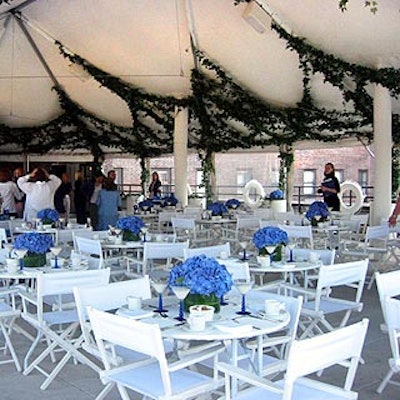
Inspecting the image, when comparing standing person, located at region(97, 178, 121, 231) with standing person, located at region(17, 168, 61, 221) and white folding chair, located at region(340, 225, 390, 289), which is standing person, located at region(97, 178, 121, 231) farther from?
white folding chair, located at region(340, 225, 390, 289)

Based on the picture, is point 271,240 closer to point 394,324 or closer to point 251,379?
point 394,324

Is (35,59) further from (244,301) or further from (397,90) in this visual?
(244,301)

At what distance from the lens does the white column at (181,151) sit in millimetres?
13992

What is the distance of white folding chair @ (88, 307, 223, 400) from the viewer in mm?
2994

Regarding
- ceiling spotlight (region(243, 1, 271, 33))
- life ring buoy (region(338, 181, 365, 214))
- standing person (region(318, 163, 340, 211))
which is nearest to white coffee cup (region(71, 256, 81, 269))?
ceiling spotlight (region(243, 1, 271, 33))

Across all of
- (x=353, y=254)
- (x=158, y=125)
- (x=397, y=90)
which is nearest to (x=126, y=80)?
(x=158, y=125)

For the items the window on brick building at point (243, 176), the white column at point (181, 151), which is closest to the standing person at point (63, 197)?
the white column at point (181, 151)

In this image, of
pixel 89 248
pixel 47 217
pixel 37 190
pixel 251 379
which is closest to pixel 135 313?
pixel 251 379

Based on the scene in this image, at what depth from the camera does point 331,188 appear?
36.0 ft

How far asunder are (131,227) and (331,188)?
499cm

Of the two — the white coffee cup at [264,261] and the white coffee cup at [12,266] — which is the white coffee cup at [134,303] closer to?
the white coffee cup at [12,266]

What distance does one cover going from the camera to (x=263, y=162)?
22.3 metres

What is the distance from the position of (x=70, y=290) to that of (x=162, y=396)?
1.51 meters

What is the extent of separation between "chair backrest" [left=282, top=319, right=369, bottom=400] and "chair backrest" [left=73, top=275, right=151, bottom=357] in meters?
1.34
